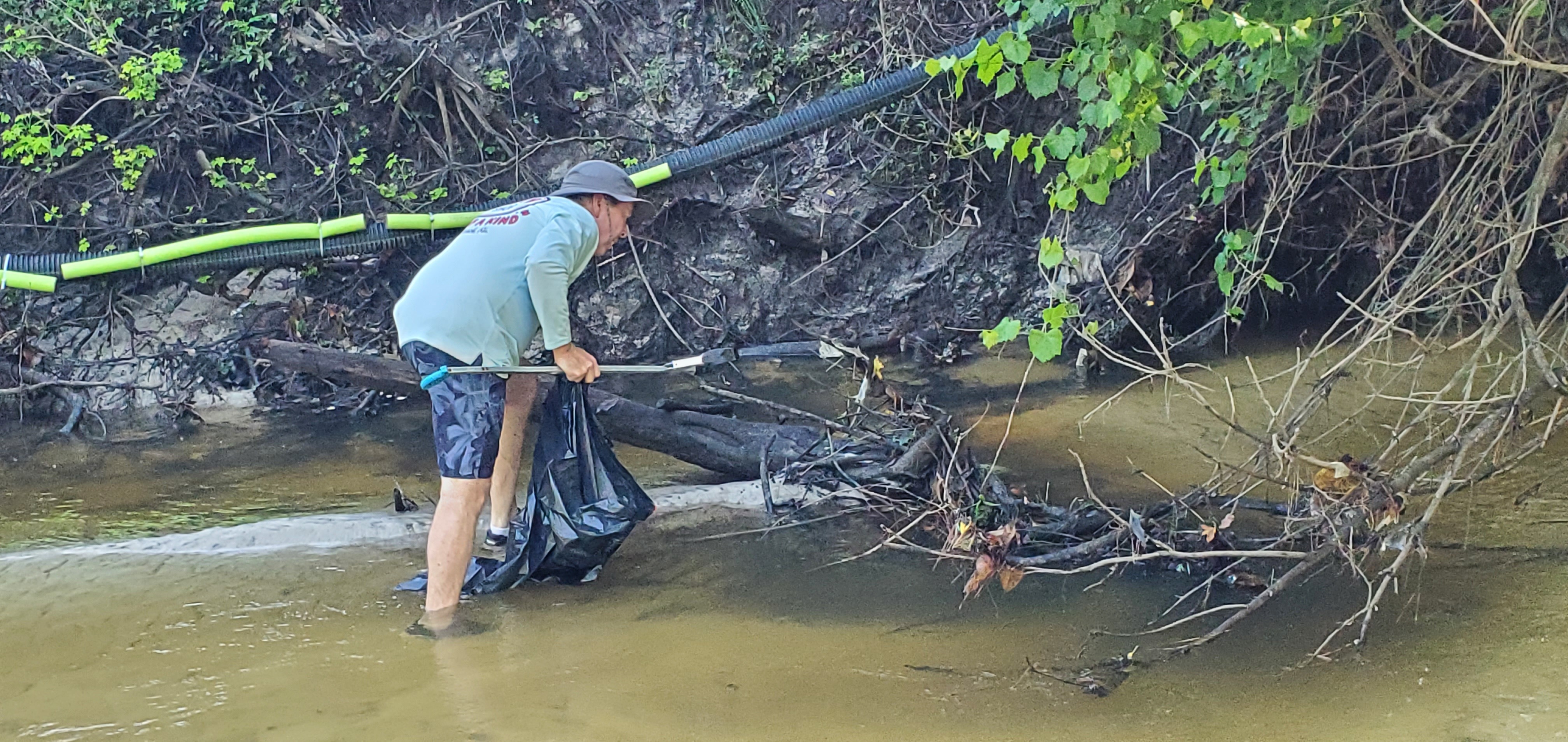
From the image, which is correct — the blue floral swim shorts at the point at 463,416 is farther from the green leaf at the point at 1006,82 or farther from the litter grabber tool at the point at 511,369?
the green leaf at the point at 1006,82

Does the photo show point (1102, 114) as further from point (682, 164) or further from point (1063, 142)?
point (682, 164)

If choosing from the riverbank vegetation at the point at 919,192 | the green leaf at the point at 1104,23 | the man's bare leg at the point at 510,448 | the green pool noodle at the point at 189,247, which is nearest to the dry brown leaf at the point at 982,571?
the riverbank vegetation at the point at 919,192

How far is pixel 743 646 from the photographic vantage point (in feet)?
11.7

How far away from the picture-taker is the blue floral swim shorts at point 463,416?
3.86 m

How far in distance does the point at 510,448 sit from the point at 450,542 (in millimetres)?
631

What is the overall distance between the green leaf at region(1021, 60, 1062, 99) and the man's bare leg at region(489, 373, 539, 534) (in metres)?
1.93

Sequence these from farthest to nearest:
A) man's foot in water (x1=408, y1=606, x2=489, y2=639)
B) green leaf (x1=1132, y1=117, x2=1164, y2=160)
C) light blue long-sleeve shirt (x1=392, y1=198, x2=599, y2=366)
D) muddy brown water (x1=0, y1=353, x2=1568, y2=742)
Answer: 1. light blue long-sleeve shirt (x1=392, y1=198, x2=599, y2=366)
2. man's foot in water (x1=408, y1=606, x2=489, y2=639)
3. green leaf (x1=1132, y1=117, x2=1164, y2=160)
4. muddy brown water (x1=0, y1=353, x2=1568, y2=742)

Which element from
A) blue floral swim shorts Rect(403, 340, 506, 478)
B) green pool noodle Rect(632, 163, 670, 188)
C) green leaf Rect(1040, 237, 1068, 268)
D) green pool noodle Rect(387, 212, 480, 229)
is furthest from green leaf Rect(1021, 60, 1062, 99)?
green pool noodle Rect(387, 212, 480, 229)

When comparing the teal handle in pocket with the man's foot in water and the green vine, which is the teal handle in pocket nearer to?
the man's foot in water

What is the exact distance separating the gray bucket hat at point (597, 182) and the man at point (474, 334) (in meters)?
0.07

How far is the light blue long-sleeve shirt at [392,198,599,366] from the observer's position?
12.5 ft

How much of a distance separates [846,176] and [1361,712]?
533cm

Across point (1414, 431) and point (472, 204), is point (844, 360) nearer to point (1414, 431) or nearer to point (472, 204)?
point (472, 204)

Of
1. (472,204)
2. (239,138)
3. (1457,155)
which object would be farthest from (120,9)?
(1457,155)
